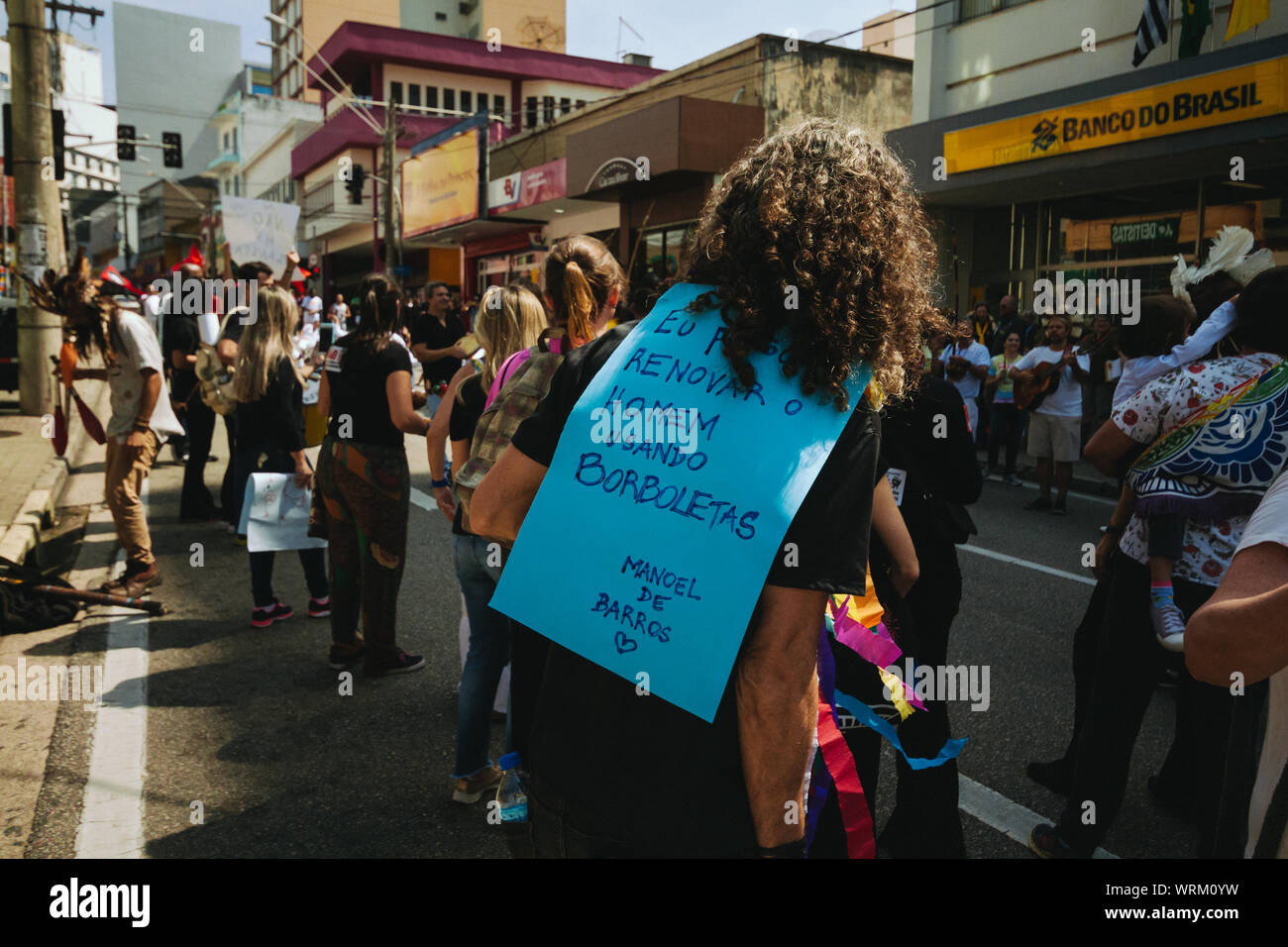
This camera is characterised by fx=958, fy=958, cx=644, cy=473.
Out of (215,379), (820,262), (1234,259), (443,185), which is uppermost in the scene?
(443,185)

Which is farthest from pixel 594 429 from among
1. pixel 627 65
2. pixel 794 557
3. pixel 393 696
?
pixel 627 65

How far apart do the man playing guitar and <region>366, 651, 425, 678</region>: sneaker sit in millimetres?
6687

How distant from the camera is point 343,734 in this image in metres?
3.96

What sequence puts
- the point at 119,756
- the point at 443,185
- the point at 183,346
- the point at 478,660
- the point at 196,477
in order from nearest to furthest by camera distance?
the point at 478,660, the point at 119,756, the point at 196,477, the point at 183,346, the point at 443,185

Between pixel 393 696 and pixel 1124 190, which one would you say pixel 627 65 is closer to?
pixel 1124 190

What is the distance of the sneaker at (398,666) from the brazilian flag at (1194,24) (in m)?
11.6

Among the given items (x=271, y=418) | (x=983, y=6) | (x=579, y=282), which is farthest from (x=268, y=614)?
(x=983, y=6)

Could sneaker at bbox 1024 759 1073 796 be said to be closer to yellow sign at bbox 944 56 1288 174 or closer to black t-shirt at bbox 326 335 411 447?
black t-shirt at bbox 326 335 411 447

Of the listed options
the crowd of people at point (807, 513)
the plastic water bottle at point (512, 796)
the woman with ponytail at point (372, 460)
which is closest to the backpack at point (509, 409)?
the crowd of people at point (807, 513)

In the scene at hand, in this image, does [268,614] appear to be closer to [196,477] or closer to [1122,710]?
[196,477]

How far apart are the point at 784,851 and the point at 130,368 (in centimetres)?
544

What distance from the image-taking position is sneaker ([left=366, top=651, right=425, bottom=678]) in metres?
4.56

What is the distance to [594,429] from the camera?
1.53 meters
